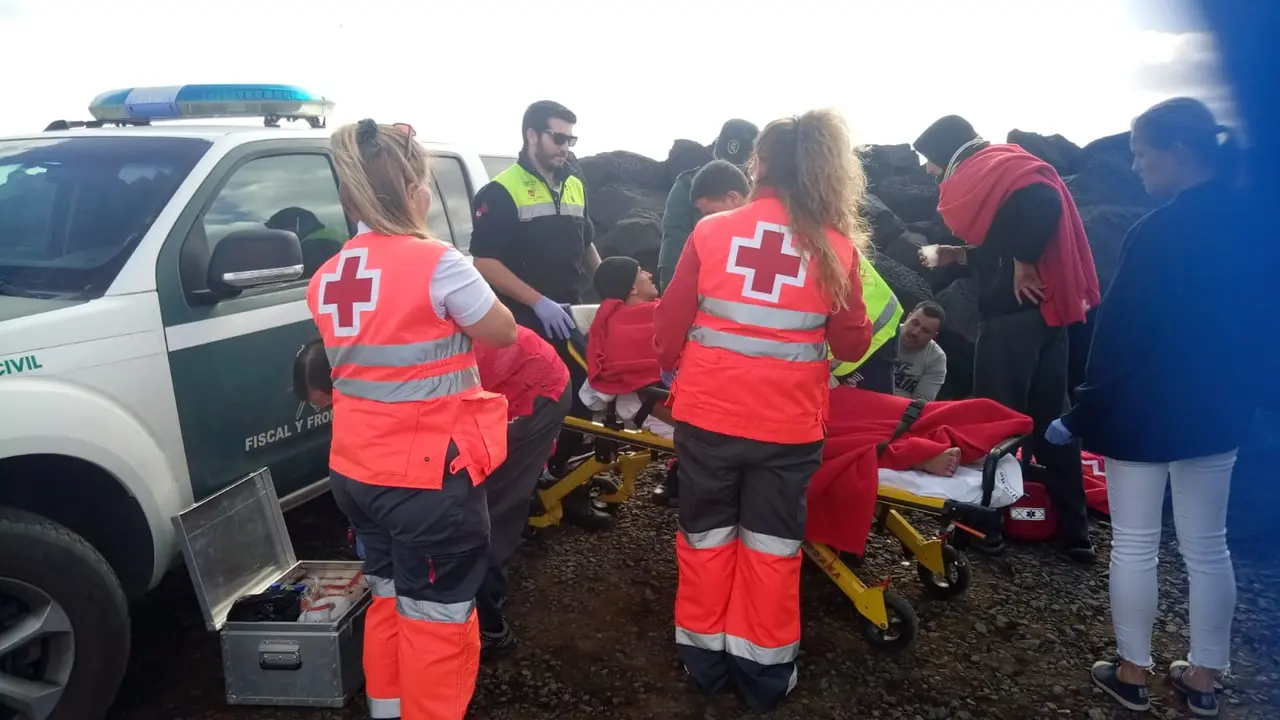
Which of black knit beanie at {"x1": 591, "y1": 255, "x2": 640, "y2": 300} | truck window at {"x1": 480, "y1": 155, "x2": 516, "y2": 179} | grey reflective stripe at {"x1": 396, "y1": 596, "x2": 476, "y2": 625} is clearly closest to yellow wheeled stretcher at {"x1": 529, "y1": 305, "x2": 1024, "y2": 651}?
black knit beanie at {"x1": 591, "y1": 255, "x2": 640, "y2": 300}

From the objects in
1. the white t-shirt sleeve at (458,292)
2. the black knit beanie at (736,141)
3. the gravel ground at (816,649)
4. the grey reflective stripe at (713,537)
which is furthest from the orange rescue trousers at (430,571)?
the black knit beanie at (736,141)

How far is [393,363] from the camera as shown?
226cm

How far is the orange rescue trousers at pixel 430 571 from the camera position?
92.0 inches

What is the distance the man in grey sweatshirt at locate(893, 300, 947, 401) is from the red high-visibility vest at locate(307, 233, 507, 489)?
3016mm

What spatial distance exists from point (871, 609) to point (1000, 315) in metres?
1.79

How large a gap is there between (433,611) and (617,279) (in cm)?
193

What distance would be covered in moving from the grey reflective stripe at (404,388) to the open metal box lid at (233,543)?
0.95 m

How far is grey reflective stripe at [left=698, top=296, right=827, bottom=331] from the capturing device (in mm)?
2668

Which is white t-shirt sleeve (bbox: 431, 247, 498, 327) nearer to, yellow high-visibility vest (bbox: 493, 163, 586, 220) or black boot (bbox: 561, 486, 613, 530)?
yellow high-visibility vest (bbox: 493, 163, 586, 220)

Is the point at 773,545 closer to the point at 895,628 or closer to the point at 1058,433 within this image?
the point at 895,628

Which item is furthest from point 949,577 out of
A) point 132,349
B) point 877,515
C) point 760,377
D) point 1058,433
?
point 132,349

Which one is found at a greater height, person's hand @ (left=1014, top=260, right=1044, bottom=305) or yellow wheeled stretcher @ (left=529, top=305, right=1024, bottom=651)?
person's hand @ (left=1014, top=260, right=1044, bottom=305)

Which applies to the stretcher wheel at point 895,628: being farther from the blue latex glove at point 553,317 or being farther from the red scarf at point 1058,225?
the blue latex glove at point 553,317

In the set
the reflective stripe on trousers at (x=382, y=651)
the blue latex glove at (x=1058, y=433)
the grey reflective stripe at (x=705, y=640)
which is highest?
the blue latex glove at (x=1058, y=433)
